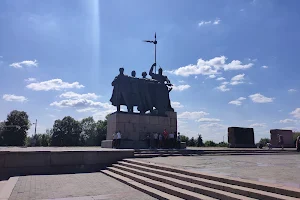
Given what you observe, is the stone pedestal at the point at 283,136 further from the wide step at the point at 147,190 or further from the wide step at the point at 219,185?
the wide step at the point at 147,190

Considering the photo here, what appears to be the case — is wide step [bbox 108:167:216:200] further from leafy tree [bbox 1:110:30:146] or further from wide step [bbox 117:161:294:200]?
leafy tree [bbox 1:110:30:146]

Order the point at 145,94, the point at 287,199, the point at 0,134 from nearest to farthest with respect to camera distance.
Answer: the point at 287,199 → the point at 145,94 → the point at 0,134

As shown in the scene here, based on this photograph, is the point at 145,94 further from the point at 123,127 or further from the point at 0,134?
the point at 0,134

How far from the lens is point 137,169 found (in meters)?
10.6

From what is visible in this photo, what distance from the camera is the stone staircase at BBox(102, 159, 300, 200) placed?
545 cm

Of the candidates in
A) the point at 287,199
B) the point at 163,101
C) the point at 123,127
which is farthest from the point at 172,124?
the point at 287,199

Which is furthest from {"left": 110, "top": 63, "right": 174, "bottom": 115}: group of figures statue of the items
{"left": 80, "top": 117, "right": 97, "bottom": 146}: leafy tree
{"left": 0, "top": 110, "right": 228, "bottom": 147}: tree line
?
{"left": 80, "top": 117, "right": 97, "bottom": 146}: leafy tree

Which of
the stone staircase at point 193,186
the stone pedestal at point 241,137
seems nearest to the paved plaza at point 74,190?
the stone staircase at point 193,186

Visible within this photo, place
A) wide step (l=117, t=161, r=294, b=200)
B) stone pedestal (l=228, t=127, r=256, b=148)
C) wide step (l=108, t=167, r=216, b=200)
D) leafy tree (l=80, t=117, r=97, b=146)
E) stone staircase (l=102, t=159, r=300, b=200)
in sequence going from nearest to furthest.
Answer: wide step (l=117, t=161, r=294, b=200), stone staircase (l=102, t=159, r=300, b=200), wide step (l=108, t=167, r=216, b=200), stone pedestal (l=228, t=127, r=256, b=148), leafy tree (l=80, t=117, r=97, b=146)

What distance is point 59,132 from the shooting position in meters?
72.0

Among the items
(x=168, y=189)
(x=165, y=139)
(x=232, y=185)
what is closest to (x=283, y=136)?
→ (x=165, y=139)

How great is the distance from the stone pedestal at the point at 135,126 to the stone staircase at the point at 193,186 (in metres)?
8.81

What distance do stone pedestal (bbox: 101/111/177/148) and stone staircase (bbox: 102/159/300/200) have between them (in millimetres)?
8809

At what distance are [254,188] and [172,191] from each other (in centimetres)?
220
